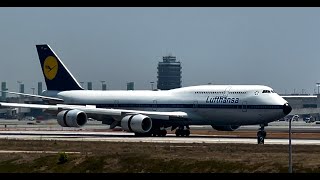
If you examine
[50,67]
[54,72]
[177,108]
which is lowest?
[177,108]

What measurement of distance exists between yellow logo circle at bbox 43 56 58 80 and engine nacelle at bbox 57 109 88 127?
1279cm

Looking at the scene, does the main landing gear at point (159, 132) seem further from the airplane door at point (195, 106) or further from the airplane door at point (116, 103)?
the airplane door at point (116, 103)

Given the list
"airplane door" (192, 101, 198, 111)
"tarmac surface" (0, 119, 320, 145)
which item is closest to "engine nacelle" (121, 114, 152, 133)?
"tarmac surface" (0, 119, 320, 145)

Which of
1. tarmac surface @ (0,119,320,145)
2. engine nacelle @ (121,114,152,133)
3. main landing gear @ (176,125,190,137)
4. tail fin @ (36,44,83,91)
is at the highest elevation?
tail fin @ (36,44,83,91)

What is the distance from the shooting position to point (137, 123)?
71.5 metres

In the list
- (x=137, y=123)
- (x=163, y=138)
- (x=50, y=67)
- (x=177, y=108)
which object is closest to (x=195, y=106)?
(x=177, y=108)

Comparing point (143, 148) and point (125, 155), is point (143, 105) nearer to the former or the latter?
point (143, 148)

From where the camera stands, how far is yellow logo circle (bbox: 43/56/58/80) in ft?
284

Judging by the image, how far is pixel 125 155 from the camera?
151 ft

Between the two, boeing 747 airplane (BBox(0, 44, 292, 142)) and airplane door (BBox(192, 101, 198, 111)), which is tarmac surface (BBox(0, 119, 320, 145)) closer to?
boeing 747 airplane (BBox(0, 44, 292, 142))

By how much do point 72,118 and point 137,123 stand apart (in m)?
6.52

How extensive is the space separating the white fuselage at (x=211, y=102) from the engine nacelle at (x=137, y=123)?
11.6ft

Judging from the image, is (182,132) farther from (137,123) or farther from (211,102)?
(137,123)
